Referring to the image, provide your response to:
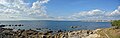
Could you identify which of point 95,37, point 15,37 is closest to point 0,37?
point 15,37

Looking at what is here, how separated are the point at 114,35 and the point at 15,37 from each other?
43448mm

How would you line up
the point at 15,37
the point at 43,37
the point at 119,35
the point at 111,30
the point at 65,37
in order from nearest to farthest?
the point at 119,35
the point at 111,30
the point at 65,37
the point at 43,37
the point at 15,37

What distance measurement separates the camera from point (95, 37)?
74.2ft

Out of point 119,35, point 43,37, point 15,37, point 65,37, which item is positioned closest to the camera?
point 119,35

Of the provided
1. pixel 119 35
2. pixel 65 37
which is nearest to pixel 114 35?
pixel 119 35

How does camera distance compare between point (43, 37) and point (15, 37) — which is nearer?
point (43, 37)

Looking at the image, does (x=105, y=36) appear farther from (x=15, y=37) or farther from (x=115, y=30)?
(x=15, y=37)

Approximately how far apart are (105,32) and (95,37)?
4.94 feet

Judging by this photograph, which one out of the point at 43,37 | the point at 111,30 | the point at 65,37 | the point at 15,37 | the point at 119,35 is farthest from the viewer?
the point at 15,37

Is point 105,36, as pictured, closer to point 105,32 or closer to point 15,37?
point 105,32

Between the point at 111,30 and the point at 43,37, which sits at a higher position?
the point at 111,30

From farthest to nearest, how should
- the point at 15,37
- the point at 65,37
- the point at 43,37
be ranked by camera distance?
the point at 15,37
the point at 43,37
the point at 65,37

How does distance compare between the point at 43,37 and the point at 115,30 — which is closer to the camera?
the point at 115,30

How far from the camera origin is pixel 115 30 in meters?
21.8
